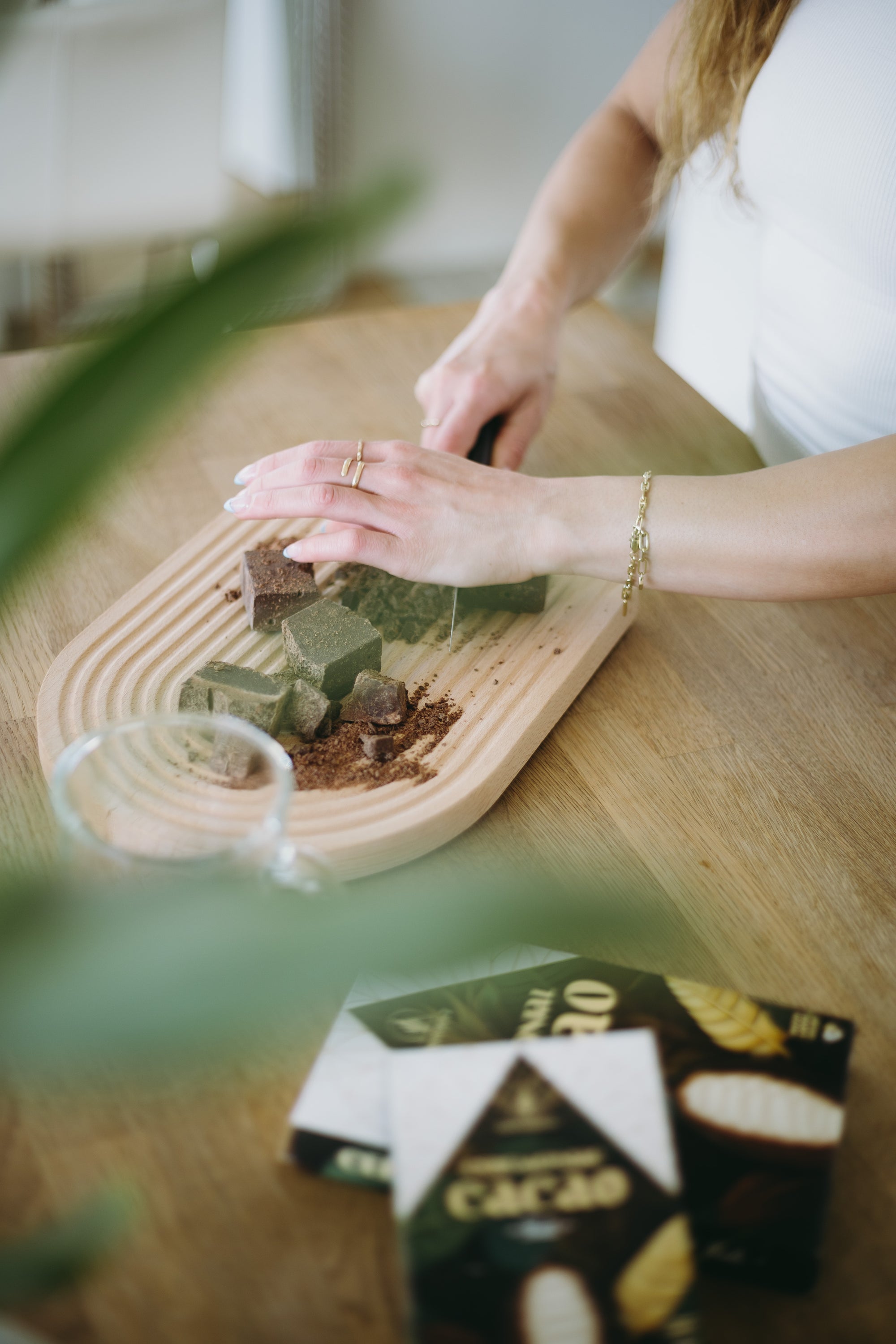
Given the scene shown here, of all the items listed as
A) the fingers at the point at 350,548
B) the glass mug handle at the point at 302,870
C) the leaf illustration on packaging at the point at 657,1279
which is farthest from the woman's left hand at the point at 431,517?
the leaf illustration on packaging at the point at 657,1279

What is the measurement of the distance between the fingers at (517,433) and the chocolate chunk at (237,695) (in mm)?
480

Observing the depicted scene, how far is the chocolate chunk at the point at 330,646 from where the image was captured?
0.93 meters

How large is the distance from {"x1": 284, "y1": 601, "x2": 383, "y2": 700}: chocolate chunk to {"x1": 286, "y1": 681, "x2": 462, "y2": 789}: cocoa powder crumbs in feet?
0.15

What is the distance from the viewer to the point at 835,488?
958 mm

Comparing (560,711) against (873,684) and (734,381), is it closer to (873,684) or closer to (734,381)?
(873,684)

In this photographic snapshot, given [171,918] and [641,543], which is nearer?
[171,918]

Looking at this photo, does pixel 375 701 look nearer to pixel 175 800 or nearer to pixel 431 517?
pixel 431 517

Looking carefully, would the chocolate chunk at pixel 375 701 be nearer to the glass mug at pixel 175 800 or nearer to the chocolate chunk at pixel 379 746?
the chocolate chunk at pixel 379 746

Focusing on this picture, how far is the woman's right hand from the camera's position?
4.09ft

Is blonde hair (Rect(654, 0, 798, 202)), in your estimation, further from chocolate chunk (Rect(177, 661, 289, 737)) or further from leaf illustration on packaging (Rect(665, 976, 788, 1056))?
leaf illustration on packaging (Rect(665, 976, 788, 1056))

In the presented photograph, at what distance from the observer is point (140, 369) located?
1.02 feet

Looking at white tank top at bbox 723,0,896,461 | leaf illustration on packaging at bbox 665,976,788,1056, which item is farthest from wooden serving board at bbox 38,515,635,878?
white tank top at bbox 723,0,896,461

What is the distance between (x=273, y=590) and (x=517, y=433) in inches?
17.3

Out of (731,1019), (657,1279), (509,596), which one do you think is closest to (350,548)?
(509,596)
